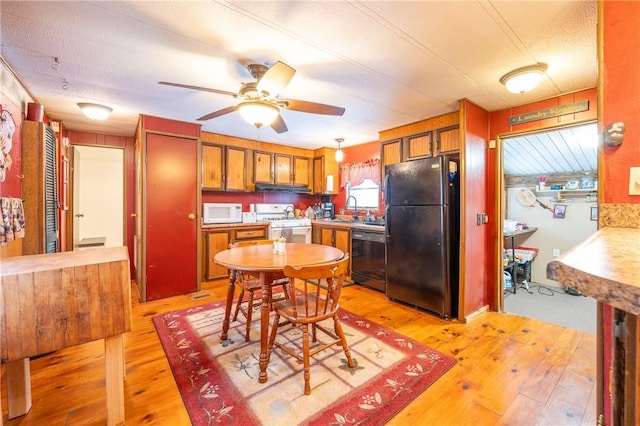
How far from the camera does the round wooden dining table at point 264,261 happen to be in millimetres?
1863

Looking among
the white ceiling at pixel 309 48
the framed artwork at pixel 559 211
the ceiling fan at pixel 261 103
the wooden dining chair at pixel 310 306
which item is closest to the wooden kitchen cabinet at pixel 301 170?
the white ceiling at pixel 309 48

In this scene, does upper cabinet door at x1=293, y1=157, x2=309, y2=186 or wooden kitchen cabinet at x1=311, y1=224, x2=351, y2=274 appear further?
upper cabinet door at x1=293, y1=157, x2=309, y2=186

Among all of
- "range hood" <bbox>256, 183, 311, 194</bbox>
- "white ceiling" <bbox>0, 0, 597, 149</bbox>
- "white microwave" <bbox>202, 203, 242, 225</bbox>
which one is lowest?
"white microwave" <bbox>202, 203, 242, 225</bbox>

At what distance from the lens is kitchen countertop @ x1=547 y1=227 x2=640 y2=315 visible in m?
0.43

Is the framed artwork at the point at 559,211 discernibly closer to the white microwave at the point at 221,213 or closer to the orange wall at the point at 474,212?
the orange wall at the point at 474,212

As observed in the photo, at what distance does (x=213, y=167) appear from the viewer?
4.21m

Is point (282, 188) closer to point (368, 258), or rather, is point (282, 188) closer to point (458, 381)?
point (368, 258)

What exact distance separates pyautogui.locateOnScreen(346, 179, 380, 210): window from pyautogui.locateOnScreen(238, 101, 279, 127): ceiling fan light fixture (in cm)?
283

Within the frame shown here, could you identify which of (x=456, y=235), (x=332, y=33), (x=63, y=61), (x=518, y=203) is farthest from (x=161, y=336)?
(x=518, y=203)

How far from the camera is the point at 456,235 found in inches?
116

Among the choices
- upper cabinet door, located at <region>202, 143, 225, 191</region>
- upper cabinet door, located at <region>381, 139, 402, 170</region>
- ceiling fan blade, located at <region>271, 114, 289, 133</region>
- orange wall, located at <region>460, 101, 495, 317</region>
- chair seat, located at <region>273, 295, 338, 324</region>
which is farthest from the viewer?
upper cabinet door, located at <region>202, 143, 225, 191</region>

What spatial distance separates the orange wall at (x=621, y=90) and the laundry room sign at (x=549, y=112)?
1.71 m

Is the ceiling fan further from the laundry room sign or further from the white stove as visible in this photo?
the white stove

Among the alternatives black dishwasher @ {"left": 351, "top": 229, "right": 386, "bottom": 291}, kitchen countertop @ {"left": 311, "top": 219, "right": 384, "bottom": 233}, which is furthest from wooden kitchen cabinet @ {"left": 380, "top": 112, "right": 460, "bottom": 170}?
black dishwasher @ {"left": 351, "top": 229, "right": 386, "bottom": 291}
